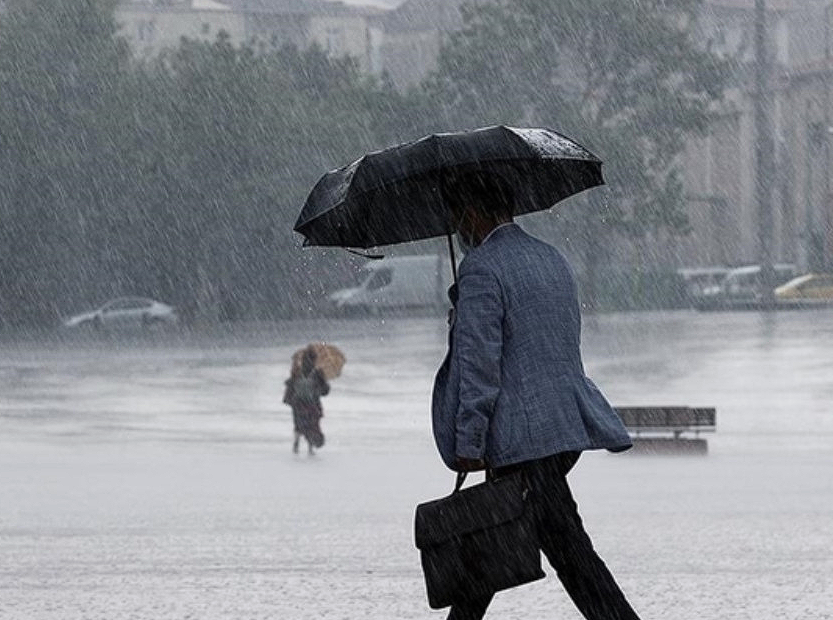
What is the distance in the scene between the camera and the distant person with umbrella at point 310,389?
747 inches

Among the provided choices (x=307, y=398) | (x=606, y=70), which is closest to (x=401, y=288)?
(x=606, y=70)

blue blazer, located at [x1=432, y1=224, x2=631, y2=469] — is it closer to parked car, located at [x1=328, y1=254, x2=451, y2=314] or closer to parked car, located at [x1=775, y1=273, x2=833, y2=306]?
parked car, located at [x1=775, y1=273, x2=833, y2=306]

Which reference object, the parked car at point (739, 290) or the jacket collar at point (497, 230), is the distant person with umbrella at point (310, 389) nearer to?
the jacket collar at point (497, 230)

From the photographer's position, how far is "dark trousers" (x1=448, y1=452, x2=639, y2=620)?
5707 mm

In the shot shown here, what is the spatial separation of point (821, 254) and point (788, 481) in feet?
180

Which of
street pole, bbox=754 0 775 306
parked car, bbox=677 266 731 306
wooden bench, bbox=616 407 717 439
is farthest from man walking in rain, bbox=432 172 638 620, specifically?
parked car, bbox=677 266 731 306

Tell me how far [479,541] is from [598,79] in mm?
58674

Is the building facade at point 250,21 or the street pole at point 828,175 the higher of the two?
the building facade at point 250,21

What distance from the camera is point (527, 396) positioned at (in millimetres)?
5719

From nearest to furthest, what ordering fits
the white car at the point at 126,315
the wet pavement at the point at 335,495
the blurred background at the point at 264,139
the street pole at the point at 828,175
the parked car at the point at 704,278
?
the wet pavement at the point at 335,495, the white car at the point at 126,315, the blurred background at the point at 264,139, the parked car at the point at 704,278, the street pole at the point at 828,175

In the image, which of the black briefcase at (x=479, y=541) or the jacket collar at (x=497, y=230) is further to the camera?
the jacket collar at (x=497, y=230)

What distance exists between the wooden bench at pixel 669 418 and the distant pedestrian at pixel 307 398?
9.39ft

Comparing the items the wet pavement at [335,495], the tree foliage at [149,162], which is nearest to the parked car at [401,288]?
the tree foliage at [149,162]

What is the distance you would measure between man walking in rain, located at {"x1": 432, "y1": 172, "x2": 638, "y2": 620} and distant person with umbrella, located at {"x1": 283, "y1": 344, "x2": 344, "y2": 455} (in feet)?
43.1
